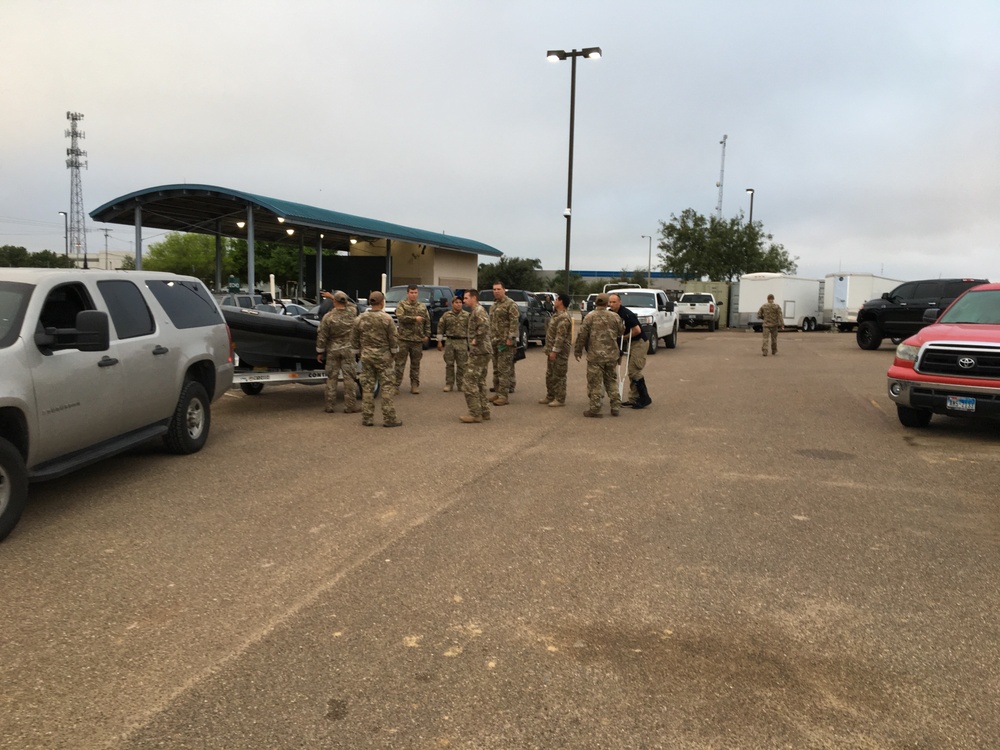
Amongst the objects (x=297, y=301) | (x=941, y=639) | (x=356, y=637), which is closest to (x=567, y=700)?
(x=356, y=637)

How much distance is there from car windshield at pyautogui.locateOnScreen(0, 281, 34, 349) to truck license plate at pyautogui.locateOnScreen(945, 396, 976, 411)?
923 centimetres

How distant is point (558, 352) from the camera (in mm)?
11797

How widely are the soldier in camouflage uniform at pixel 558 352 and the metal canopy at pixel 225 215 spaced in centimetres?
1984

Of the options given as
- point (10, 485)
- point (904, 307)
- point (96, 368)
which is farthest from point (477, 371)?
point (904, 307)

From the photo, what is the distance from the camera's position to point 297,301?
34.8 m

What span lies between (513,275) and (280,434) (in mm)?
67838

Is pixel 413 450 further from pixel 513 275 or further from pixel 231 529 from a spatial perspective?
pixel 513 275

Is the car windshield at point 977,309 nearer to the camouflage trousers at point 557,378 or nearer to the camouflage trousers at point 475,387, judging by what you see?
the camouflage trousers at point 557,378

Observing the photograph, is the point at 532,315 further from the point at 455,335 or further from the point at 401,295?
the point at 455,335

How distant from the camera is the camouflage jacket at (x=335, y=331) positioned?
10938mm

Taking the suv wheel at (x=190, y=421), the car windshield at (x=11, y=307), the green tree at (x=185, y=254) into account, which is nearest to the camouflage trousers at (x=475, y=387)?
the suv wheel at (x=190, y=421)

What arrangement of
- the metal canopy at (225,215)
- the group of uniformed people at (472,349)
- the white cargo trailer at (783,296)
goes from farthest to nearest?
the white cargo trailer at (783,296), the metal canopy at (225,215), the group of uniformed people at (472,349)

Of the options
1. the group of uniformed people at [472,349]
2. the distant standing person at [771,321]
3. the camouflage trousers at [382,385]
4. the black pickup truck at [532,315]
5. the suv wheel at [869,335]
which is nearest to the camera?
the camouflage trousers at [382,385]

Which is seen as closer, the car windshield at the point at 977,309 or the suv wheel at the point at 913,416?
the suv wheel at the point at 913,416
